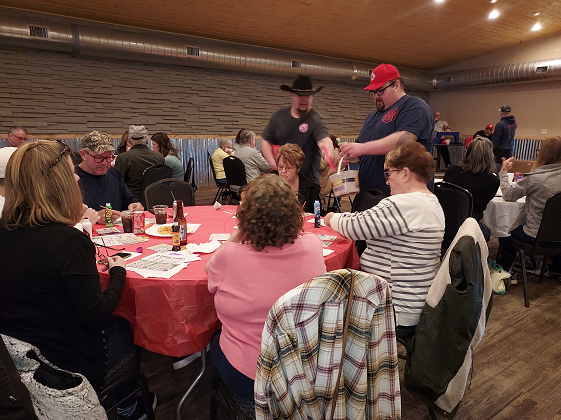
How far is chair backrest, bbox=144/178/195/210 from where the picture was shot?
3.11 meters

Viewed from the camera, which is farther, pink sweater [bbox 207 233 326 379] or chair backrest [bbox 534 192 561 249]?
chair backrest [bbox 534 192 561 249]

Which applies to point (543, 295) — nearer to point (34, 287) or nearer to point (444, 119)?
point (34, 287)

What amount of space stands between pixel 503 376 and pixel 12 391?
2.50 meters

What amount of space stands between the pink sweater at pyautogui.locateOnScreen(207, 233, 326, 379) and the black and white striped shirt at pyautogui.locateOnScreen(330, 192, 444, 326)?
22.0 inches

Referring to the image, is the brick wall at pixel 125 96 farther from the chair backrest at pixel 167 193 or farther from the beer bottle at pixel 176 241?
the beer bottle at pixel 176 241

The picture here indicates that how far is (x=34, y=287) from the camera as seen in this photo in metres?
1.22

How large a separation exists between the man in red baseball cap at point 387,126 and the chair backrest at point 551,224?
114 cm

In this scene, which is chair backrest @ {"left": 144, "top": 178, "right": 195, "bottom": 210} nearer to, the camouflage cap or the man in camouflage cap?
the man in camouflage cap

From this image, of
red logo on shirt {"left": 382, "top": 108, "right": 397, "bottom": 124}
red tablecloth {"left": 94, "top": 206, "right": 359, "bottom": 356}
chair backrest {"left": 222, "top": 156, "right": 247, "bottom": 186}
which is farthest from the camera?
chair backrest {"left": 222, "top": 156, "right": 247, "bottom": 186}

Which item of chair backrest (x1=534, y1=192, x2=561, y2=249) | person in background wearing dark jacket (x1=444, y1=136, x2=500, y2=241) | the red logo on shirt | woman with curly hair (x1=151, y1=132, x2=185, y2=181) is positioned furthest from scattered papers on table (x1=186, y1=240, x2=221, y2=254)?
woman with curly hair (x1=151, y1=132, x2=185, y2=181)

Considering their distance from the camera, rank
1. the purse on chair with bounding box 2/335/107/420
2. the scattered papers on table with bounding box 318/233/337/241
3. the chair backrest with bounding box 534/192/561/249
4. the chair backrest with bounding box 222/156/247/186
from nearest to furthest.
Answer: the purse on chair with bounding box 2/335/107/420 → the scattered papers on table with bounding box 318/233/337/241 → the chair backrest with bounding box 534/192/561/249 → the chair backrest with bounding box 222/156/247/186

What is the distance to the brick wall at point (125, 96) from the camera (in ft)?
22.0

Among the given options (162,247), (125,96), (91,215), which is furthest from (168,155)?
(162,247)

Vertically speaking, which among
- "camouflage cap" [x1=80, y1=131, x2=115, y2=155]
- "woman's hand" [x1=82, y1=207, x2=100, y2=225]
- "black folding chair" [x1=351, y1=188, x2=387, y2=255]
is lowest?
"woman's hand" [x1=82, y1=207, x2=100, y2=225]
